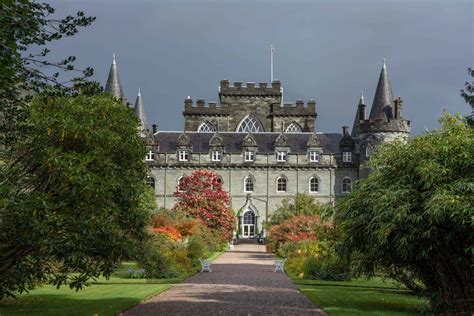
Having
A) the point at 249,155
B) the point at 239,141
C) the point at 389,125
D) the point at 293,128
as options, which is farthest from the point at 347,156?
the point at 239,141

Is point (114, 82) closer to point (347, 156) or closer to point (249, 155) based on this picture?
point (249, 155)

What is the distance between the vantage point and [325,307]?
1636 centimetres

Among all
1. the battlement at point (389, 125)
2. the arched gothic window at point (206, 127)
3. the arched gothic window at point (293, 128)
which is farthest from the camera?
the arched gothic window at point (293, 128)

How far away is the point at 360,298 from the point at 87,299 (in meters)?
7.53

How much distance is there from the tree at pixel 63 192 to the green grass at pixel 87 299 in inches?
127

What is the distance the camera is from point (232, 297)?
60.2ft

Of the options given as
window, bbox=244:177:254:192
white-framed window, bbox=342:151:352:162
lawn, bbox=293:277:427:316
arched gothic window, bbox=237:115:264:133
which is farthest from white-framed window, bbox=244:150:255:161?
lawn, bbox=293:277:427:316

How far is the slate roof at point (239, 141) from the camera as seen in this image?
2402 inches

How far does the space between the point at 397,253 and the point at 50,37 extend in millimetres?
8708

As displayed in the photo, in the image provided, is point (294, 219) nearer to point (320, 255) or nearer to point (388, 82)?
point (320, 255)

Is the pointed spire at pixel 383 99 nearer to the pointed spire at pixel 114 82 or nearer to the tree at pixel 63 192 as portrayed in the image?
the pointed spire at pixel 114 82

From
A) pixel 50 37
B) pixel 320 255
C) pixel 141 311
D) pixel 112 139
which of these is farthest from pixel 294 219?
pixel 50 37

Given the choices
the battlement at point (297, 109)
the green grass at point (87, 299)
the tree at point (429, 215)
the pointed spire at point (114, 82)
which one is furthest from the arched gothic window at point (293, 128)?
the tree at point (429, 215)

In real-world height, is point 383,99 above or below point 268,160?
above
